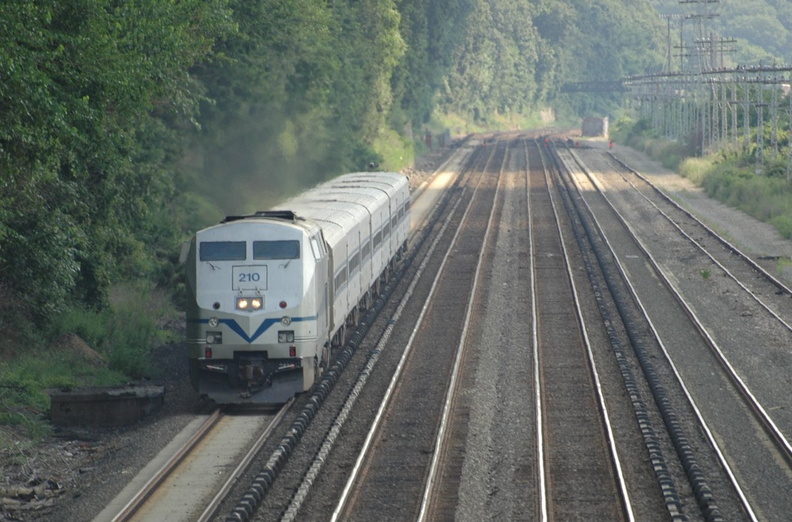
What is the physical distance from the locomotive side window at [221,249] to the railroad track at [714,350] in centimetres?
772

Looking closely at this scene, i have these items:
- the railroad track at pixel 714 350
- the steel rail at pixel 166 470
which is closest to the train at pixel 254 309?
the steel rail at pixel 166 470

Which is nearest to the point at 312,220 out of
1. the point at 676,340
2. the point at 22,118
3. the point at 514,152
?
the point at 22,118

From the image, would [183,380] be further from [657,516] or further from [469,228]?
[469,228]

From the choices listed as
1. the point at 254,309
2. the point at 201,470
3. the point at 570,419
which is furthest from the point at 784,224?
the point at 201,470

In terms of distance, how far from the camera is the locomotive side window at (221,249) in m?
18.7

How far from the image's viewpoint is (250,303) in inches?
728

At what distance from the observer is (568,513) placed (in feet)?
44.8

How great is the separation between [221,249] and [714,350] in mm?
10791

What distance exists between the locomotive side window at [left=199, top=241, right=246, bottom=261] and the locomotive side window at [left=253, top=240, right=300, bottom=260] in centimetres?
26

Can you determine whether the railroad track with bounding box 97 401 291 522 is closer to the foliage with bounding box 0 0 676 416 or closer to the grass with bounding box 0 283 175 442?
the grass with bounding box 0 283 175 442

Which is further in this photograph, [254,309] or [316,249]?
[316,249]

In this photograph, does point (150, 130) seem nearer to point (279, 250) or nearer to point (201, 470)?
point (279, 250)

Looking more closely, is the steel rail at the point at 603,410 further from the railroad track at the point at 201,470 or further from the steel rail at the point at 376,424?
the railroad track at the point at 201,470

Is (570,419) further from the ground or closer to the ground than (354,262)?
closer to the ground
